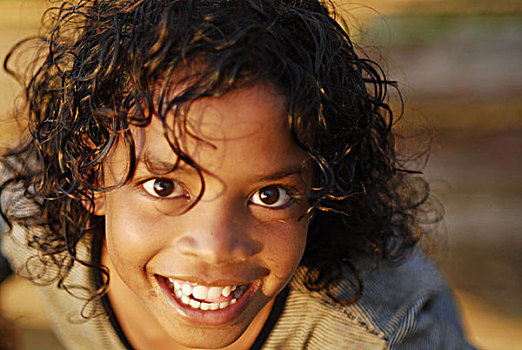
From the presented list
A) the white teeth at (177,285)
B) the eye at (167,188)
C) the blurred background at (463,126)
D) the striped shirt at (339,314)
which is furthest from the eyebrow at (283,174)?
the blurred background at (463,126)

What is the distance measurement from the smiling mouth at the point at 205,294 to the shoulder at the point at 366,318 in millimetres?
213

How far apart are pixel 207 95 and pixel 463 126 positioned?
4.81ft

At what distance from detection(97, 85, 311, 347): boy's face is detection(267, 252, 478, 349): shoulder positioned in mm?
180

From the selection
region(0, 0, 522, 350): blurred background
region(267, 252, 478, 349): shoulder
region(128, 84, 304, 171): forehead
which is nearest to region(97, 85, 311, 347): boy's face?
region(128, 84, 304, 171): forehead

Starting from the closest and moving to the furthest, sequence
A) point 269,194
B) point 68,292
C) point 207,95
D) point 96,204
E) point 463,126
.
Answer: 1. point 207,95
2. point 269,194
3. point 96,204
4. point 68,292
5. point 463,126

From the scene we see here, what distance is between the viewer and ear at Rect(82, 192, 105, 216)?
1024mm

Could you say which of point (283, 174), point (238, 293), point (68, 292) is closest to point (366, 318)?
point (238, 293)

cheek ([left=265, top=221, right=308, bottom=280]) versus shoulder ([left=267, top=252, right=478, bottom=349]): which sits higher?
cheek ([left=265, top=221, right=308, bottom=280])

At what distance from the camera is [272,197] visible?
0.89 m

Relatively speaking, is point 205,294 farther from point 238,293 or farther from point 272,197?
point 272,197

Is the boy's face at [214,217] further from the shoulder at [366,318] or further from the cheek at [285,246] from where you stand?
the shoulder at [366,318]

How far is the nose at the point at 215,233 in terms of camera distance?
83 centimetres

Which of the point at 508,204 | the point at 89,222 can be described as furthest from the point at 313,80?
the point at 508,204

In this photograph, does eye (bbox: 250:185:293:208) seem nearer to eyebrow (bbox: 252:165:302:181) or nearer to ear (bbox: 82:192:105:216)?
eyebrow (bbox: 252:165:302:181)
